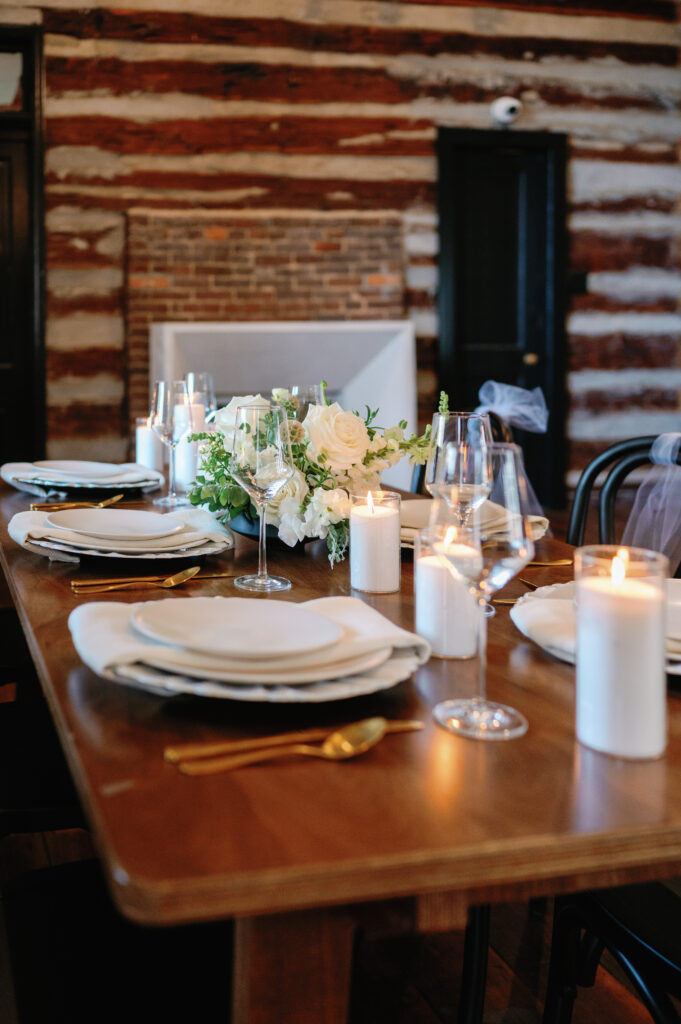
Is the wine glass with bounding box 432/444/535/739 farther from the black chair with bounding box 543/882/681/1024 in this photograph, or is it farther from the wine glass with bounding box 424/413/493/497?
the black chair with bounding box 543/882/681/1024

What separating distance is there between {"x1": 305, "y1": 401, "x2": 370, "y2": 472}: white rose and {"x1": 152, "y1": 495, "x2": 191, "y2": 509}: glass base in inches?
24.9

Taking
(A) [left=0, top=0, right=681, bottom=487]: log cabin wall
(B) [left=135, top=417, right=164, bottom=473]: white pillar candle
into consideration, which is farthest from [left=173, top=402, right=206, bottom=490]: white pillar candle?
(A) [left=0, top=0, right=681, bottom=487]: log cabin wall

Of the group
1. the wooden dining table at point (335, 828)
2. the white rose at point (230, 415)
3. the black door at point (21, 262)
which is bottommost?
the wooden dining table at point (335, 828)

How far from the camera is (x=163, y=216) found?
18.1 feet

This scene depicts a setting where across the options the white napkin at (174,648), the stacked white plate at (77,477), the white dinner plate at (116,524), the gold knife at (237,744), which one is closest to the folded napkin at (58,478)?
the stacked white plate at (77,477)

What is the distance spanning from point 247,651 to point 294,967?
11.1 inches

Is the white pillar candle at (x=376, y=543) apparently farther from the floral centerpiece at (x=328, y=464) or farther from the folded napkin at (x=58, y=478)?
A: the folded napkin at (x=58, y=478)

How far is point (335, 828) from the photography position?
0.67 meters

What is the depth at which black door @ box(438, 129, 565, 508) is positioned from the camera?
598 centimetres

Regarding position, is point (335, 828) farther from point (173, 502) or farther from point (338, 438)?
point (173, 502)

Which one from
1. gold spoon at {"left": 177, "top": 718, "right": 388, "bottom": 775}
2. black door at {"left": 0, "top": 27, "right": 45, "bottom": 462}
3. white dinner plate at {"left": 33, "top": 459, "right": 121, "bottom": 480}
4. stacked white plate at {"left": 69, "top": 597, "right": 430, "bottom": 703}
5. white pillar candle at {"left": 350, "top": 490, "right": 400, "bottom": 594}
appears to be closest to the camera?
gold spoon at {"left": 177, "top": 718, "right": 388, "bottom": 775}

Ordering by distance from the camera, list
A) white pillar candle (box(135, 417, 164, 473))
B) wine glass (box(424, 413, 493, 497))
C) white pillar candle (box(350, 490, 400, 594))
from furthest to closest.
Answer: white pillar candle (box(135, 417, 164, 473)) < white pillar candle (box(350, 490, 400, 594)) < wine glass (box(424, 413, 493, 497))

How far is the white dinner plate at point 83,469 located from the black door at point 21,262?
3.05m

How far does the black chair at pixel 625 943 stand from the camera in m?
1.08
